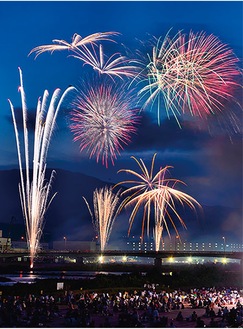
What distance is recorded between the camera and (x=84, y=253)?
101438 millimetres

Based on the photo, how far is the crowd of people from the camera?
3056cm

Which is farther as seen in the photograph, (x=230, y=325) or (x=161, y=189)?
(x=161, y=189)

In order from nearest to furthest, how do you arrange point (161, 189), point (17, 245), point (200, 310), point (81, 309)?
point (81, 309) < point (200, 310) < point (161, 189) < point (17, 245)

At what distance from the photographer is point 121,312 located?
1430 inches

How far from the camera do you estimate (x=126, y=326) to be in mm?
30219

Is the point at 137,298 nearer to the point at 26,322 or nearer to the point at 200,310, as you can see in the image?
the point at 200,310

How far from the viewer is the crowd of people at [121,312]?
30.6 meters

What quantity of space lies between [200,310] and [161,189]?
517 inches

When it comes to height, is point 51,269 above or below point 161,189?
below

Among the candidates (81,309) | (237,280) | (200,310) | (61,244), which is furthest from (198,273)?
(61,244)

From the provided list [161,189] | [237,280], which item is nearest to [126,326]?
[161,189]

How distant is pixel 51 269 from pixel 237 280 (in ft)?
152

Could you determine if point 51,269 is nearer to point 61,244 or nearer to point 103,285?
point 103,285

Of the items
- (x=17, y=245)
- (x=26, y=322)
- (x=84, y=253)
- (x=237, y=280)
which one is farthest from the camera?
(x=17, y=245)
